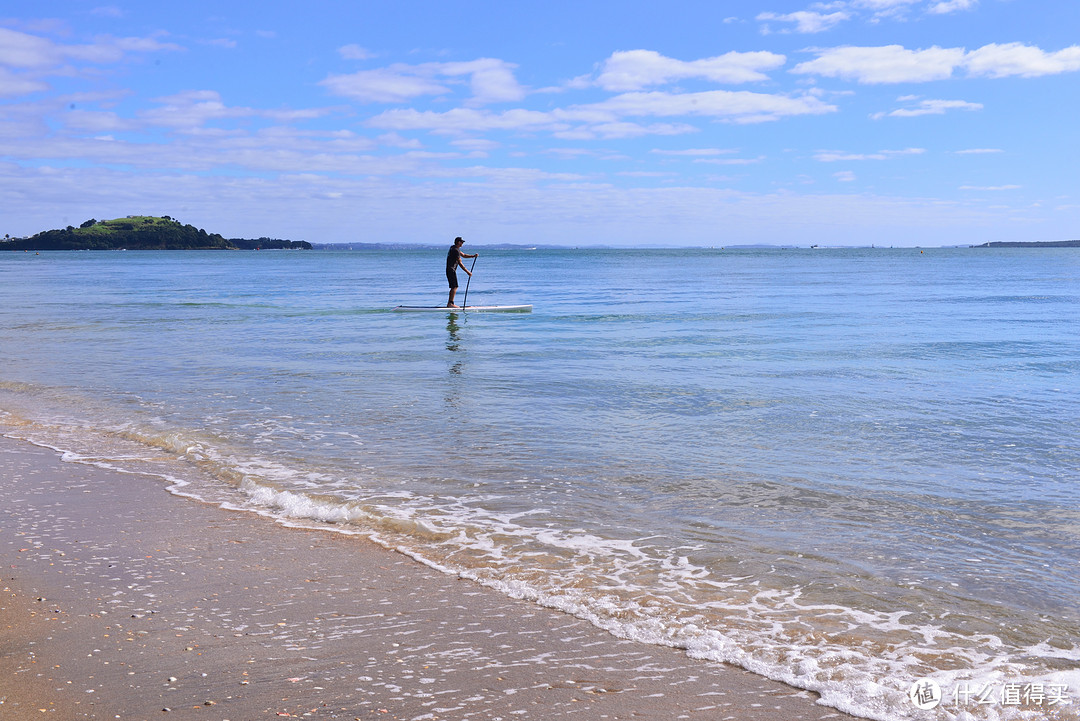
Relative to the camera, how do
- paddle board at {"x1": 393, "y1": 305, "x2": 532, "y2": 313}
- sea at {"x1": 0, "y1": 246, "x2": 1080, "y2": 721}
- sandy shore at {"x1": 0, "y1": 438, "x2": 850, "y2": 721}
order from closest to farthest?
sandy shore at {"x1": 0, "y1": 438, "x2": 850, "y2": 721}, sea at {"x1": 0, "y1": 246, "x2": 1080, "y2": 721}, paddle board at {"x1": 393, "y1": 305, "x2": 532, "y2": 313}

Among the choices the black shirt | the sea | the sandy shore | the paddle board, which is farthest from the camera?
the paddle board

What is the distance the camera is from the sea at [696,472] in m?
4.61

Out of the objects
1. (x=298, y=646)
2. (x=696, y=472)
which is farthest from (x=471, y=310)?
(x=298, y=646)

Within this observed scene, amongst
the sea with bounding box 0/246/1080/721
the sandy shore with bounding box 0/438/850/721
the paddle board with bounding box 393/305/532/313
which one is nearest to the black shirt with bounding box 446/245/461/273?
the paddle board with bounding box 393/305/532/313

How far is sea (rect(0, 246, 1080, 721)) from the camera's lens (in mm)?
4605

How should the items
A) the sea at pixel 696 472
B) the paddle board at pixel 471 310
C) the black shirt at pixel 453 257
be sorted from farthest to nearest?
the paddle board at pixel 471 310, the black shirt at pixel 453 257, the sea at pixel 696 472

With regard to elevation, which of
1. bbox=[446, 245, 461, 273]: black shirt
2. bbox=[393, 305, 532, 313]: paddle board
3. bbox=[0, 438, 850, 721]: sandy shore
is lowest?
bbox=[0, 438, 850, 721]: sandy shore

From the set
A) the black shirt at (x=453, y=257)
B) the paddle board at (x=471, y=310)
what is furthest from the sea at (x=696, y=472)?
the paddle board at (x=471, y=310)

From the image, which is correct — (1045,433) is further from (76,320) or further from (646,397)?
(76,320)

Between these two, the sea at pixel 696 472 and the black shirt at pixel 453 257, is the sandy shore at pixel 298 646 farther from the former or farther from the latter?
the black shirt at pixel 453 257

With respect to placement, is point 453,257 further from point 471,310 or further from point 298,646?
point 298,646

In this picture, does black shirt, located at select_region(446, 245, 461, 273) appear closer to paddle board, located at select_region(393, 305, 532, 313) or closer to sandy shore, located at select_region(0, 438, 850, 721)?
paddle board, located at select_region(393, 305, 532, 313)

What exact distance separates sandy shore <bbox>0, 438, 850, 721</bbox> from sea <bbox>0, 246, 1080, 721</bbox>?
13.7 inches

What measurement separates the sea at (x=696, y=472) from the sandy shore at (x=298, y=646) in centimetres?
35
